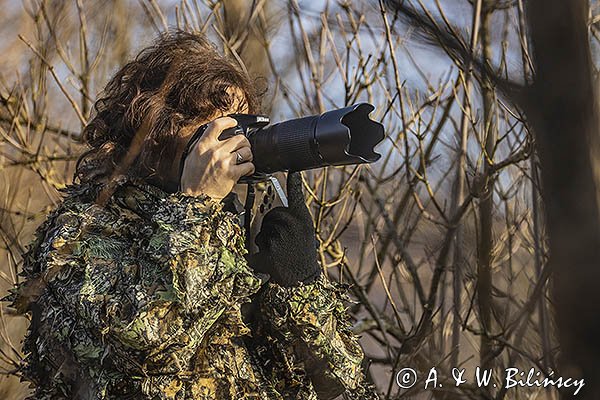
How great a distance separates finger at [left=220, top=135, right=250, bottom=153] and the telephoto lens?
0.04m

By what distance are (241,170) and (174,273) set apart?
0.28 m

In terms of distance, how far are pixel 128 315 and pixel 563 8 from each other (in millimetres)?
1108

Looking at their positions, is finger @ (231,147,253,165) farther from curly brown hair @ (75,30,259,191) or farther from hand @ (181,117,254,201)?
curly brown hair @ (75,30,259,191)

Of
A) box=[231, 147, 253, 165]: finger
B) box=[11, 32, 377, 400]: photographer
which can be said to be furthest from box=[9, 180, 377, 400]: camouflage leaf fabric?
box=[231, 147, 253, 165]: finger

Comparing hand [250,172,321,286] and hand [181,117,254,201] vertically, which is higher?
hand [181,117,254,201]

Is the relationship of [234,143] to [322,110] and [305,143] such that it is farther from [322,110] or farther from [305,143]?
[322,110]

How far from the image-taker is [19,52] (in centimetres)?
305

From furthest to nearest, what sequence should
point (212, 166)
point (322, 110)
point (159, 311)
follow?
point (322, 110)
point (212, 166)
point (159, 311)

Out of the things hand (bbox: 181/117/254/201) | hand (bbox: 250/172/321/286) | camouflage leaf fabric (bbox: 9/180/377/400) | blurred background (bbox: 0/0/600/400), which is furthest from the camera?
blurred background (bbox: 0/0/600/400)

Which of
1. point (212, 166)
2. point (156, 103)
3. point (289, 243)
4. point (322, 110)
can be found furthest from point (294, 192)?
point (322, 110)

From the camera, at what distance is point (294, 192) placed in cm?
184

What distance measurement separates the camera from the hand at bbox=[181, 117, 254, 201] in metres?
1.70

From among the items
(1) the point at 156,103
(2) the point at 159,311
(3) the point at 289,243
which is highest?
(1) the point at 156,103

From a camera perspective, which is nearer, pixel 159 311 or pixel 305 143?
pixel 159 311
